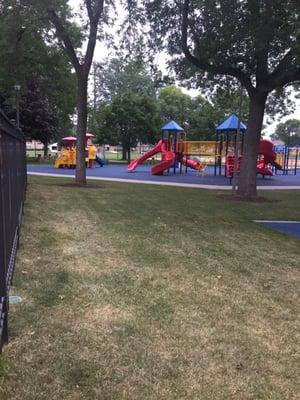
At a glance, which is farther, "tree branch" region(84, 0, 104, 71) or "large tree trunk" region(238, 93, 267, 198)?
"tree branch" region(84, 0, 104, 71)

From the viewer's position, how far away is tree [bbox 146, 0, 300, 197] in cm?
1169

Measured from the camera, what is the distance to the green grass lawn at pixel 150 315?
3336mm

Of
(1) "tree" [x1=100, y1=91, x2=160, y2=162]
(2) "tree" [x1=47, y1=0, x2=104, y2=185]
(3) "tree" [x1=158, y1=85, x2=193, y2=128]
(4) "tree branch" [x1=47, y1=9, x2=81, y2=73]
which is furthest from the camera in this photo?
(3) "tree" [x1=158, y1=85, x2=193, y2=128]

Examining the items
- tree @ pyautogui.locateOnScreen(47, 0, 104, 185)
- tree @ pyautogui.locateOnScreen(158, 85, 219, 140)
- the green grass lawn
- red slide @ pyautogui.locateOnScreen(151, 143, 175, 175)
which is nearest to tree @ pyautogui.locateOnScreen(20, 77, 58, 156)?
red slide @ pyautogui.locateOnScreen(151, 143, 175, 175)

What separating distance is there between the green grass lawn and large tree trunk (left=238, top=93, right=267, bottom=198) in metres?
7.06

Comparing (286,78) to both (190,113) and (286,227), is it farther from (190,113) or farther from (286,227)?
(190,113)

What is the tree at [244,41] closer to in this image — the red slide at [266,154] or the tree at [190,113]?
the red slide at [266,154]

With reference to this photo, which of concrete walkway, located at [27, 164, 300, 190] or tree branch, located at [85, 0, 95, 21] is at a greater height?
tree branch, located at [85, 0, 95, 21]

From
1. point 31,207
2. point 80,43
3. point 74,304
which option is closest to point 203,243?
point 74,304

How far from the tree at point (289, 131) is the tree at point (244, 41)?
99.6 meters

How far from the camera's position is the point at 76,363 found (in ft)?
11.6

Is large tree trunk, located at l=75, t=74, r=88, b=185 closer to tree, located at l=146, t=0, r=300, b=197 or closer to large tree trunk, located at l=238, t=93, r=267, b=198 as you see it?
tree, located at l=146, t=0, r=300, b=197

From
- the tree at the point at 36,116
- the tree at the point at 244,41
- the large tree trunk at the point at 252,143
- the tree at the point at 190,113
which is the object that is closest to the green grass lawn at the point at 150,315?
the tree at the point at 244,41

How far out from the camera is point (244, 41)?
13422mm
